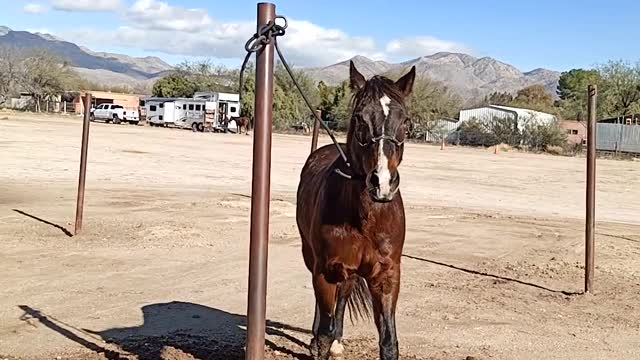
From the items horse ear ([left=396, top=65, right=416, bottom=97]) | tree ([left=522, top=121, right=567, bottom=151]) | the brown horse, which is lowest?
the brown horse

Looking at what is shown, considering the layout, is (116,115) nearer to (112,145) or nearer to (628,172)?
(112,145)

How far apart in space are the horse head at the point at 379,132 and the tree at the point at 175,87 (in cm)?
9050

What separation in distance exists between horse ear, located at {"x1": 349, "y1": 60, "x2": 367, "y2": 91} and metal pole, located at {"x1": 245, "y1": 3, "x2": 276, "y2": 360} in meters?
1.07

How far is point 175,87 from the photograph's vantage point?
9469cm

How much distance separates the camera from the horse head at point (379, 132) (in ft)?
12.8

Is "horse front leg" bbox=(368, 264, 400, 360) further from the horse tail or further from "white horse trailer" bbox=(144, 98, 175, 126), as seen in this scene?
"white horse trailer" bbox=(144, 98, 175, 126)

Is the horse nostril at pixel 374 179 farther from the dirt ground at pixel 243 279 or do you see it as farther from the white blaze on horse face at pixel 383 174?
the dirt ground at pixel 243 279

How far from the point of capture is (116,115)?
6806 centimetres

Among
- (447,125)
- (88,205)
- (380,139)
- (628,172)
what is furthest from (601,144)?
(380,139)

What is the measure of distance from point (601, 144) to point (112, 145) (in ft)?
136

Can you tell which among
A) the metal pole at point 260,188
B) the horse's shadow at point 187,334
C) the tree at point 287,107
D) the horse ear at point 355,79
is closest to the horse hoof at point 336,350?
the horse's shadow at point 187,334

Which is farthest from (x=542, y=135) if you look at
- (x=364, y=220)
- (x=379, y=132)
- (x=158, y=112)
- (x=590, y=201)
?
(x=379, y=132)

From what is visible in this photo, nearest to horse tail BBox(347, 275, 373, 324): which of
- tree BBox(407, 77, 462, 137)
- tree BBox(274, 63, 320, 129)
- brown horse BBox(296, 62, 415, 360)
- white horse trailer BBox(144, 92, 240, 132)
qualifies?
brown horse BBox(296, 62, 415, 360)

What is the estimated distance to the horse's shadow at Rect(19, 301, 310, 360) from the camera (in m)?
5.88
